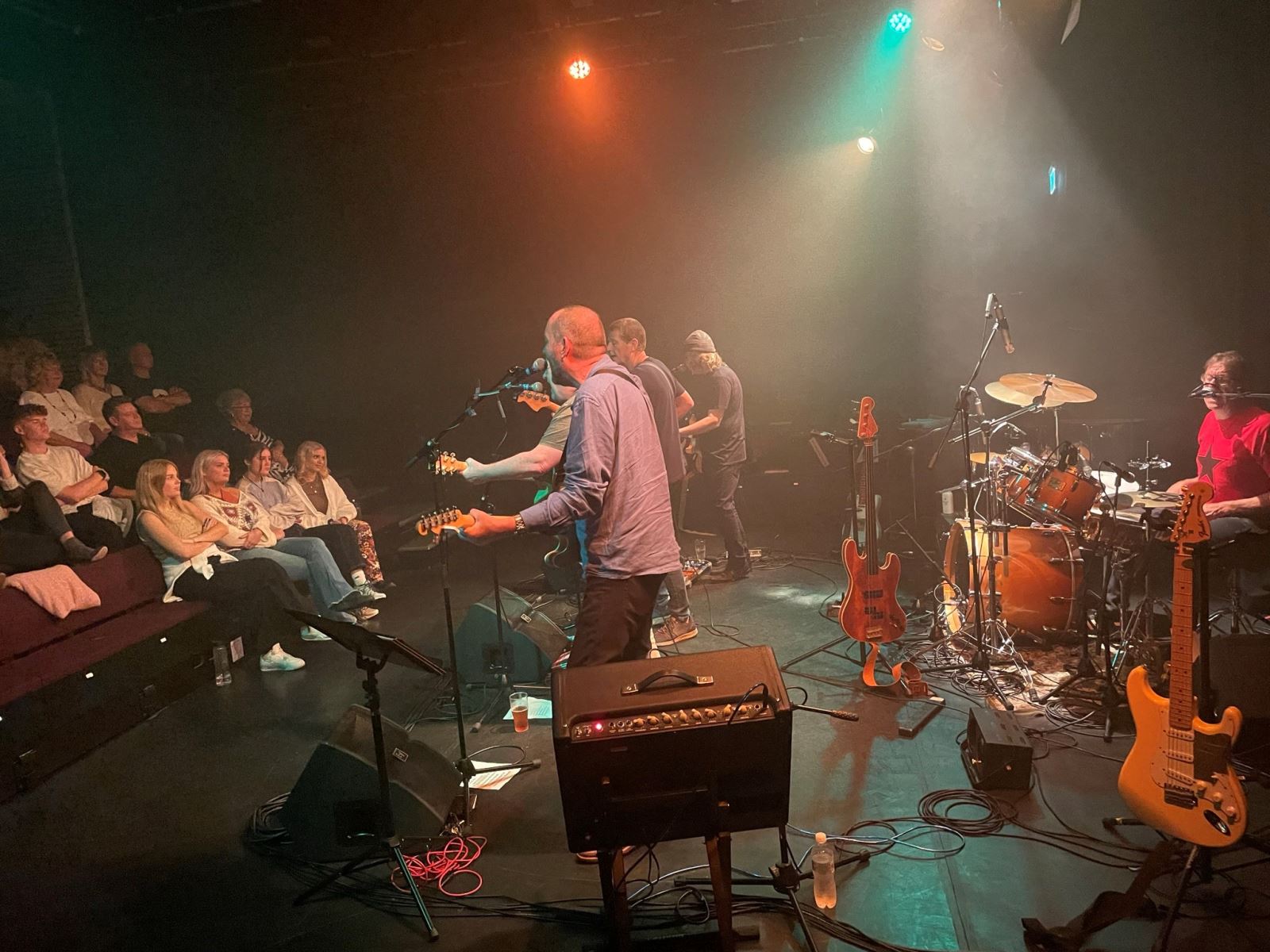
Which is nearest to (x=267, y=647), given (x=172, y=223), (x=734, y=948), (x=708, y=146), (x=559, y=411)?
(x=559, y=411)

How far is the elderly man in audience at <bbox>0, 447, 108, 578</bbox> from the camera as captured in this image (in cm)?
500

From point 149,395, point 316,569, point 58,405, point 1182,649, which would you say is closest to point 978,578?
point 1182,649

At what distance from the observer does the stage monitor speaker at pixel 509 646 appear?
475 cm

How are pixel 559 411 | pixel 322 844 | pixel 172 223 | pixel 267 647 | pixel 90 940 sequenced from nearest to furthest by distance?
pixel 90 940 → pixel 322 844 → pixel 559 411 → pixel 267 647 → pixel 172 223

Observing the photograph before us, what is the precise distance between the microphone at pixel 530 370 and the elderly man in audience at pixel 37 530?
336cm

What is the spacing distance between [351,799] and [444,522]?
116cm

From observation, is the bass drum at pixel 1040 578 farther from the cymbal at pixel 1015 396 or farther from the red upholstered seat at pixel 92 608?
the red upholstered seat at pixel 92 608

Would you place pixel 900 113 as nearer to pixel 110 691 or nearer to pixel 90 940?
pixel 110 691

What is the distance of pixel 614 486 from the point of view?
3031 mm

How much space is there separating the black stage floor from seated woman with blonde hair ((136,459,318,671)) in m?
0.87

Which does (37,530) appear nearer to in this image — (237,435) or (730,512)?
(237,435)

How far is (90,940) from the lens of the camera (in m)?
2.91

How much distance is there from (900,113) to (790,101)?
1295mm

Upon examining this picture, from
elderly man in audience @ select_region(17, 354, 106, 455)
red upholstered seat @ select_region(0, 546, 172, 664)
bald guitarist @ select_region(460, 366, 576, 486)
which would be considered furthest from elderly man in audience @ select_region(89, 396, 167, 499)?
bald guitarist @ select_region(460, 366, 576, 486)
